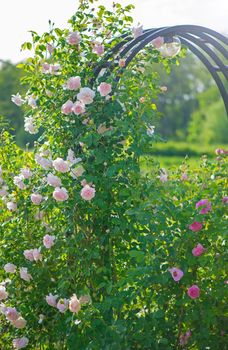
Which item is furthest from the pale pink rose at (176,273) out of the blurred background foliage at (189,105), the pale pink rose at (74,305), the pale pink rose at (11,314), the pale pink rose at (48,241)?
the blurred background foliage at (189,105)

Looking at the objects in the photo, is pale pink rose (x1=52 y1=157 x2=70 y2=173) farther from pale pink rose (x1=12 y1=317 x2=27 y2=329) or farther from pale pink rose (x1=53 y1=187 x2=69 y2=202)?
pale pink rose (x1=12 y1=317 x2=27 y2=329)

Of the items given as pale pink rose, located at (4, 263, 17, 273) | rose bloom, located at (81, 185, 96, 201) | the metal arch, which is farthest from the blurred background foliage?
rose bloom, located at (81, 185, 96, 201)

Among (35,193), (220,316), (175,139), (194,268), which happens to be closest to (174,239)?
(194,268)

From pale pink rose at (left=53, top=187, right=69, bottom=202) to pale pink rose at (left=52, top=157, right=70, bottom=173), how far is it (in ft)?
0.26

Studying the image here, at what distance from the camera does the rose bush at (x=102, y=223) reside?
3.18 metres

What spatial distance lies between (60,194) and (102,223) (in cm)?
25

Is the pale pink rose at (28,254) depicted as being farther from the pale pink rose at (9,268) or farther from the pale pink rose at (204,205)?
the pale pink rose at (204,205)

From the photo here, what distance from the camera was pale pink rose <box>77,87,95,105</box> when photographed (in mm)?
3264

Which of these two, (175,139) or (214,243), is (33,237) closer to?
(214,243)

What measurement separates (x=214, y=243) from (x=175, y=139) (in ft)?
138

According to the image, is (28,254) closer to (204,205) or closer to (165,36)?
(204,205)

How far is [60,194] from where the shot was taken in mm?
3188

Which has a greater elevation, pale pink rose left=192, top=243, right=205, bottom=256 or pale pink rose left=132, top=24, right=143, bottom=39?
pale pink rose left=132, top=24, right=143, bottom=39

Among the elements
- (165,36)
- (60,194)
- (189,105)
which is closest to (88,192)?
(60,194)
